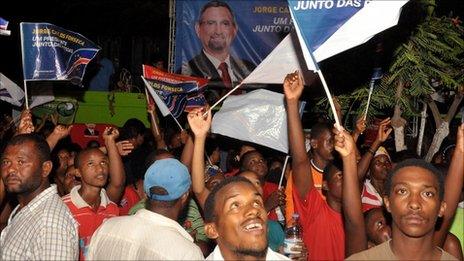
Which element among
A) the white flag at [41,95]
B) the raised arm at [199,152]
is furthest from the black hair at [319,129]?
the white flag at [41,95]

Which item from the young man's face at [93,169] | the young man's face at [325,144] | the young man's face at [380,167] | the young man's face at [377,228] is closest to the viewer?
the young man's face at [377,228]

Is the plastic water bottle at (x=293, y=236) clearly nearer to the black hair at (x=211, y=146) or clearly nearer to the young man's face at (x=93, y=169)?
the young man's face at (x=93, y=169)

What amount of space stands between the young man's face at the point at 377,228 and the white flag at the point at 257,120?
274 cm

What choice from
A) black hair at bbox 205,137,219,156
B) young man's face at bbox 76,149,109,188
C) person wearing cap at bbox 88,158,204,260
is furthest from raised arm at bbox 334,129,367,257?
black hair at bbox 205,137,219,156

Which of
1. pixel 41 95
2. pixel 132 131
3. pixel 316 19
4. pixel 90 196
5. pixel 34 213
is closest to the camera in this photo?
pixel 34 213

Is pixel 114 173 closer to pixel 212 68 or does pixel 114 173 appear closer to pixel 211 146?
pixel 211 146

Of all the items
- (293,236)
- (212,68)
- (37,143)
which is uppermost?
(212,68)

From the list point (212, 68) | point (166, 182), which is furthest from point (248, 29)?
point (166, 182)

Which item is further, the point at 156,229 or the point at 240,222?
the point at 156,229

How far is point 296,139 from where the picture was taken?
5.93 metres

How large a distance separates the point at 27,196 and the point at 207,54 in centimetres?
1045

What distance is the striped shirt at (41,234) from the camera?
4.91 meters

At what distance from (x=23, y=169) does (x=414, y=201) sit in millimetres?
2581

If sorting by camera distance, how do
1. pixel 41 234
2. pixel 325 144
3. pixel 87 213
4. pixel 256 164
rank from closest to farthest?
pixel 41 234 < pixel 87 213 < pixel 325 144 < pixel 256 164
